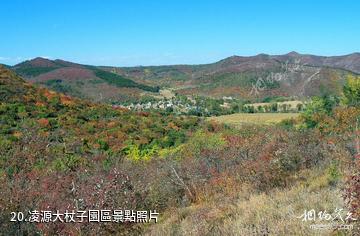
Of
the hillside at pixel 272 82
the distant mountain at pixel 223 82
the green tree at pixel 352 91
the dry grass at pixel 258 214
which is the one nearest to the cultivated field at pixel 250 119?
the green tree at pixel 352 91

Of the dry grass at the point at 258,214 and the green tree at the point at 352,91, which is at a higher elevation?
the dry grass at the point at 258,214

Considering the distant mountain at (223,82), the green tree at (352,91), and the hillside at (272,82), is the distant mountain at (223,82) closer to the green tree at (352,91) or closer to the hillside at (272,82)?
the hillside at (272,82)

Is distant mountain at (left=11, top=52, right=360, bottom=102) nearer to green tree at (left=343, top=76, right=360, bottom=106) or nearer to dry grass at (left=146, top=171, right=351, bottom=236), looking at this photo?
green tree at (left=343, top=76, right=360, bottom=106)

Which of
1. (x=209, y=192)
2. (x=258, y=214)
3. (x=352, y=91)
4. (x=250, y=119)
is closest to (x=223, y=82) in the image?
(x=352, y=91)

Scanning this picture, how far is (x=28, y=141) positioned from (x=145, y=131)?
16.1 meters

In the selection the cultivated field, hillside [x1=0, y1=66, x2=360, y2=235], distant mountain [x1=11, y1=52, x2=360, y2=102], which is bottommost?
the cultivated field

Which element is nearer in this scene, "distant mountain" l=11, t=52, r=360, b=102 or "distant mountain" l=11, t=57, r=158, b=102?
"distant mountain" l=11, t=57, r=158, b=102

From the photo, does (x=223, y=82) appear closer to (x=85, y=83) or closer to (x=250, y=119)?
(x=85, y=83)

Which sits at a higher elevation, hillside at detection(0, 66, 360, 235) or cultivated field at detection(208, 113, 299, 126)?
hillside at detection(0, 66, 360, 235)

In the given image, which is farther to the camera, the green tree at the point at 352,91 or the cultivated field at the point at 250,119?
the green tree at the point at 352,91

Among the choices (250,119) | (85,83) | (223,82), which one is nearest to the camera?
(250,119)

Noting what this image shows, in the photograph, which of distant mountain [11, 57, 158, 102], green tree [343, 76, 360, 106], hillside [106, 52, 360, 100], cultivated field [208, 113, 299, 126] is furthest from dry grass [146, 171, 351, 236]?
hillside [106, 52, 360, 100]

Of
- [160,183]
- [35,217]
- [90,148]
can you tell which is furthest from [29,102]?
[35,217]

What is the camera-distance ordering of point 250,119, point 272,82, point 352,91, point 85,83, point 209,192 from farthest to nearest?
point 272,82 < point 85,83 < point 352,91 < point 250,119 < point 209,192
